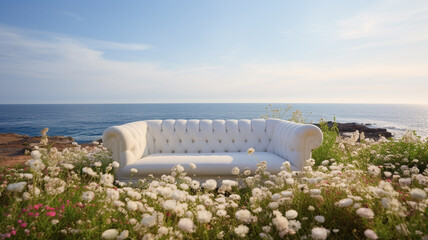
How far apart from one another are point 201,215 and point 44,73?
3681cm

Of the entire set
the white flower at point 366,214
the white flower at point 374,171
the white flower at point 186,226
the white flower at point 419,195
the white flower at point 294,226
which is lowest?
the white flower at point 294,226

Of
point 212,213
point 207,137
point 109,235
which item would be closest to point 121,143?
point 207,137

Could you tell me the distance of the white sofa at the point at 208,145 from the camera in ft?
12.8

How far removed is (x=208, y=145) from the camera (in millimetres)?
4879

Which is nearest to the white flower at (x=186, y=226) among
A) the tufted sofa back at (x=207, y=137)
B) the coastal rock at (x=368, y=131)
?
the tufted sofa back at (x=207, y=137)

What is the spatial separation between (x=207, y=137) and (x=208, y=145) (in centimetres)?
17

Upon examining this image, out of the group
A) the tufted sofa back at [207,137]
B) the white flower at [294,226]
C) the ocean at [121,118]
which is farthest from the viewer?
the ocean at [121,118]

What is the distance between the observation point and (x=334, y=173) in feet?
7.19

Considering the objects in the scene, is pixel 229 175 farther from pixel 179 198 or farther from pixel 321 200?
pixel 179 198

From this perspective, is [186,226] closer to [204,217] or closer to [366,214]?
[204,217]

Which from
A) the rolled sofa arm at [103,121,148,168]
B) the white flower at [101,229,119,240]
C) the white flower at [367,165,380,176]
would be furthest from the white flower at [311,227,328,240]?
the rolled sofa arm at [103,121,148,168]

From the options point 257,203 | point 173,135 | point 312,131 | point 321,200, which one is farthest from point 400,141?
point 173,135

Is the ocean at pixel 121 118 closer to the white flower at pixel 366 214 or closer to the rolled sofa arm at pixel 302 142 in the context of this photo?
the rolled sofa arm at pixel 302 142

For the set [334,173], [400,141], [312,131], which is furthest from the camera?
[400,141]
